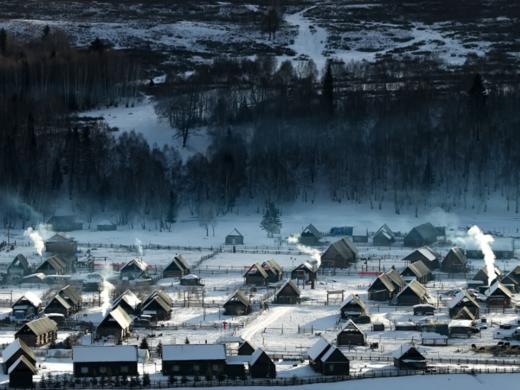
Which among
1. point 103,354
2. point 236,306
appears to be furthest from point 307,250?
point 103,354

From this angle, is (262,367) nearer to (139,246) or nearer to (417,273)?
(417,273)

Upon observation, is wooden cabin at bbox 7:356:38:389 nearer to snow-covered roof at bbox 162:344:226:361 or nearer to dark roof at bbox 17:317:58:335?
snow-covered roof at bbox 162:344:226:361

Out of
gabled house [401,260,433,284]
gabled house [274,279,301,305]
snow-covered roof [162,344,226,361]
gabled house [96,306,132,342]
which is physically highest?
snow-covered roof [162,344,226,361]

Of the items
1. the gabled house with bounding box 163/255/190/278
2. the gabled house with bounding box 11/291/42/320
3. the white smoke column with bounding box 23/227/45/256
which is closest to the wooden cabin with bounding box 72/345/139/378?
the gabled house with bounding box 11/291/42/320

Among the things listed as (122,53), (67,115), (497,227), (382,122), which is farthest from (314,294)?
(122,53)

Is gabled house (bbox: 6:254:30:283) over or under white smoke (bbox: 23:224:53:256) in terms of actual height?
over

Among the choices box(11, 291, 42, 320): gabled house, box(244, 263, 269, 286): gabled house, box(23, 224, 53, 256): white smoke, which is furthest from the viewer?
box(23, 224, 53, 256): white smoke

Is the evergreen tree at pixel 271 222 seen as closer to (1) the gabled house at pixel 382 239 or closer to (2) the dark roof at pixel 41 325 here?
(1) the gabled house at pixel 382 239

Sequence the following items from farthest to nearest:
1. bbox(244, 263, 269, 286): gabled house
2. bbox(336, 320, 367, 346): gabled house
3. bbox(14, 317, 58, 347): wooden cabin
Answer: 1. bbox(244, 263, 269, 286): gabled house
2. bbox(336, 320, 367, 346): gabled house
3. bbox(14, 317, 58, 347): wooden cabin
